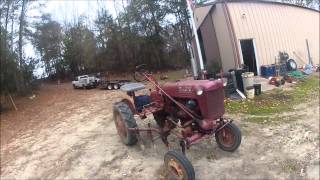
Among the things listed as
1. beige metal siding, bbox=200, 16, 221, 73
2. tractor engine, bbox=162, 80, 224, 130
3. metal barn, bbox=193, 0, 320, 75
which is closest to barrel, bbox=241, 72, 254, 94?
metal barn, bbox=193, 0, 320, 75

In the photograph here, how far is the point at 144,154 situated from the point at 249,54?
10817mm

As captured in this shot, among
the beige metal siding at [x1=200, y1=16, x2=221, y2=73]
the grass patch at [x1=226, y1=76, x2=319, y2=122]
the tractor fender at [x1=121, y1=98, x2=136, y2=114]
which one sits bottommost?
the grass patch at [x1=226, y1=76, x2=319, y2=122]

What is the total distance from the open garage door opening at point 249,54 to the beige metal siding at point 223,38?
28.3 inches

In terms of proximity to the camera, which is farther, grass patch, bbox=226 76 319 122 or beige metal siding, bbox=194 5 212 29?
beige metal siding, bbox=194 5 212 29

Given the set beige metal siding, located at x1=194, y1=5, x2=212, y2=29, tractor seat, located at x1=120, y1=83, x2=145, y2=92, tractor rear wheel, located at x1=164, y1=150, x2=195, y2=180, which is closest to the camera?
tractor rear wheel, located at x1=164, y1=150, x2=195, y2=180

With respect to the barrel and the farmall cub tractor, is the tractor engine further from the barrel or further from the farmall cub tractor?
the barrel

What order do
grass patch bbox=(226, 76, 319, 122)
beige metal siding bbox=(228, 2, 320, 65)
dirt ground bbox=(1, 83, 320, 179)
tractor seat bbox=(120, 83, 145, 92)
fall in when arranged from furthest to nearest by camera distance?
beige metal siding bbox=(228, 2, 320, 65) → grass patch bbox=(226, 76, 319, 122) → tractor seat bbox=(120, 83, 145, 92) → dirt ground bbox=(1, 83, 320, 179)

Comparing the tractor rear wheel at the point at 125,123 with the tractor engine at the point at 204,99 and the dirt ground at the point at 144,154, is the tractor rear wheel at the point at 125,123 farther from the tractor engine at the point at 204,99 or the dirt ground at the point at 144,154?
the tractor engine at the point at 204,99

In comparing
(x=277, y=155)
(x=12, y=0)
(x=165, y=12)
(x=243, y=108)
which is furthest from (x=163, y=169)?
(x=165, y=12)

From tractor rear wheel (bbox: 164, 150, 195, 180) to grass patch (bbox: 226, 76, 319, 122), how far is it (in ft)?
11.6

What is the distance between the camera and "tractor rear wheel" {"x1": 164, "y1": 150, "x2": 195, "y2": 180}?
18.8 ft

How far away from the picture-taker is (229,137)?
23.1 ft

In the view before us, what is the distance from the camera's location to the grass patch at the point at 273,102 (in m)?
9.73

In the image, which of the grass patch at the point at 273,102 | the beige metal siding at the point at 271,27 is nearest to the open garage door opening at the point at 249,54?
the beige metal siding at the point at 271,27
